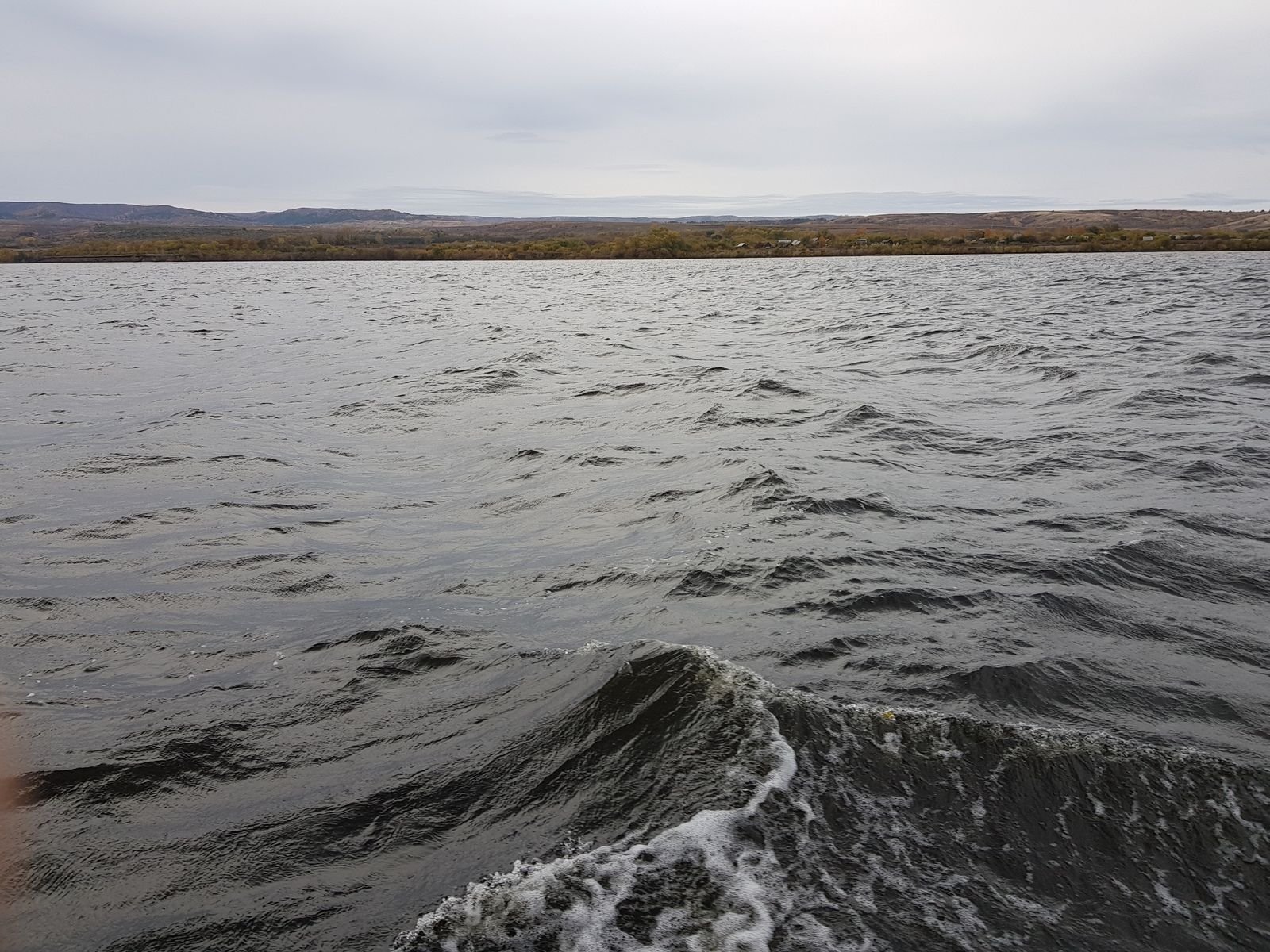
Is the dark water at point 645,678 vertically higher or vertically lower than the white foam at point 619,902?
lower

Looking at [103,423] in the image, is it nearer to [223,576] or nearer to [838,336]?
[223,576]

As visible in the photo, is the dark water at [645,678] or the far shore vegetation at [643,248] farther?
the far shore vegetation at [643,248]

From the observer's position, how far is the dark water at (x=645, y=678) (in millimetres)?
2938

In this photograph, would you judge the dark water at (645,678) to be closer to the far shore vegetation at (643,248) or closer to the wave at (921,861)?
the wave at (921,861)

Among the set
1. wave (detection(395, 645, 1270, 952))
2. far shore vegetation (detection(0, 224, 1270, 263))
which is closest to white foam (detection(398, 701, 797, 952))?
wave (detection(395, 645, 1270, 952))

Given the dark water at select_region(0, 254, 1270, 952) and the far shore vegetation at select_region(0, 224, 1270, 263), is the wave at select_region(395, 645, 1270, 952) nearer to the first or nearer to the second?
the dark water at select_region(0, 254, 1270, 952)

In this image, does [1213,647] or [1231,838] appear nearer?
[1231,838]

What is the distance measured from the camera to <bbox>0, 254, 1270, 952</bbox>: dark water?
294 cm

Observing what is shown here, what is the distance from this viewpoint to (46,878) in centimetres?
302

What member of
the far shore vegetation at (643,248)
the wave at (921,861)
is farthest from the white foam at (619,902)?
the far shore vegetation at (643,248)

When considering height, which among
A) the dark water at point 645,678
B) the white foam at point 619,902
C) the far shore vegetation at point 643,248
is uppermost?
the far shore vegetation at point 643,248

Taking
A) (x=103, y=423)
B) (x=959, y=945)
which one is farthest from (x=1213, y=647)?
(x=103, y=423)

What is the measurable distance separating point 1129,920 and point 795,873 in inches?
47.9

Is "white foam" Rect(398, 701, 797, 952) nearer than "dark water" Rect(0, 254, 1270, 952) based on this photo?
Yes
